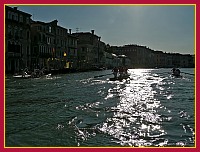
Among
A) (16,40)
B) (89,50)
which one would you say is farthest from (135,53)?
(16,40)

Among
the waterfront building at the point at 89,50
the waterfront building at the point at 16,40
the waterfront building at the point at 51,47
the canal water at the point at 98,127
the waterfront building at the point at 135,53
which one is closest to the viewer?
the canal water at the point at 98,127

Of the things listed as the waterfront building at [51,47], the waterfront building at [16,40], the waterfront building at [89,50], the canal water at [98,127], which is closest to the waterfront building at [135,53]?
Result: the waterfront building at [89,50]

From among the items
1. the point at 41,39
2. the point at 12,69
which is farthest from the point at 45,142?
the point at 41,39

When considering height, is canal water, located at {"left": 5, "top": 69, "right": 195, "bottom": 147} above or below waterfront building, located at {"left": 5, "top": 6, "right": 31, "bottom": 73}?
below

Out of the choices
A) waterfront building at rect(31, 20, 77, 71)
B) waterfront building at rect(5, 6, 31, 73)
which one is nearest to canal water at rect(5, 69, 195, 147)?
waterfront building at rect(5, 6, 31, 73)

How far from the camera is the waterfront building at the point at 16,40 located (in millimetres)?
46250

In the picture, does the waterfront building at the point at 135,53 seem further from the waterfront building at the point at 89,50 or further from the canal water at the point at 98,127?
the canal water at the point at 98,127

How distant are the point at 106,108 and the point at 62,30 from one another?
62.3 metres

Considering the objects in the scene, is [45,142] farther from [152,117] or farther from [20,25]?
[20,25]

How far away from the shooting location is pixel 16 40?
49344 mm

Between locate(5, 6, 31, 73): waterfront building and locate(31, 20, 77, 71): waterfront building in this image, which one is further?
locate(31, 20, 77, 71): waterfront building

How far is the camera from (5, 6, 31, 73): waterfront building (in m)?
46.2

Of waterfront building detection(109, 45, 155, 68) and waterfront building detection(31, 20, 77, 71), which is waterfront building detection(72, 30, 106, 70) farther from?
waterfront building detection(109, 45, 155, 68)

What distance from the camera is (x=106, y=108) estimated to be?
1290cm
